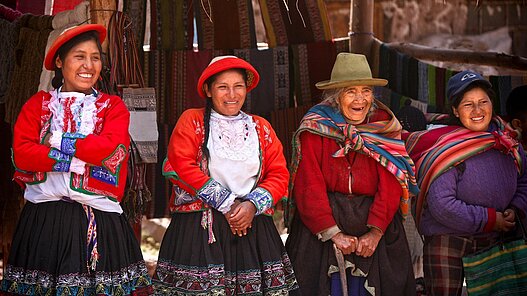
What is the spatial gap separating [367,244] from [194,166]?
3.70 ft

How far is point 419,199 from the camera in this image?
5.15 meters

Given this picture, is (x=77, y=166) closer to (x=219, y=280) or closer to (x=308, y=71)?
(x=219, y=280)

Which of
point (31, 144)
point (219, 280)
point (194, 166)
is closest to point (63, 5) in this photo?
point (31, 144)

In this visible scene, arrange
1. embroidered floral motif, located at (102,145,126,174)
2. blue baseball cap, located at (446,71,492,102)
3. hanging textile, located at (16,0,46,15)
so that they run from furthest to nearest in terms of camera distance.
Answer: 1. hanging textile, located at (16,0,46,15)
2. blue baseball cap, located at (446,71,492,102)
3. embroidered floral motif, located at (102,145,126,174)

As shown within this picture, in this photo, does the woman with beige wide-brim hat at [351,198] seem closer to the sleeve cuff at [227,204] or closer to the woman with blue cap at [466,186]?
the woman with blue cap at [466,186]

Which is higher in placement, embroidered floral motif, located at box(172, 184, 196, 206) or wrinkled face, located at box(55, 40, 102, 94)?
wrinkled face, located at box(55, 40, 102, 94)

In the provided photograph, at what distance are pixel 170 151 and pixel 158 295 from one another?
0.82m

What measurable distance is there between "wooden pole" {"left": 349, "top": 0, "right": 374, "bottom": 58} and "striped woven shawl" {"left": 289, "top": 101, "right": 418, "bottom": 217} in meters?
1.49

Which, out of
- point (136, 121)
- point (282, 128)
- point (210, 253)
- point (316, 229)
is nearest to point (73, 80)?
point (136, 121)

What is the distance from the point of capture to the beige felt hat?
4.90 meters

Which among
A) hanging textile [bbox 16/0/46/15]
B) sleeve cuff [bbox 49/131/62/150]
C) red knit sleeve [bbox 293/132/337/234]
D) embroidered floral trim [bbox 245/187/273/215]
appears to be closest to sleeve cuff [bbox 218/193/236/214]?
embroidered floral trim [bbox 245/187/273/215]

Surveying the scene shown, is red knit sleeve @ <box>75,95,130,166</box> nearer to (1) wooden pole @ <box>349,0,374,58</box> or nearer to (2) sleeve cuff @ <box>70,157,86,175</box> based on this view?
(2) sleeve cuff @ <box>70,157,86,175</box>

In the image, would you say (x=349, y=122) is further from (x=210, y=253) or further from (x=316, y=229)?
(x=210, y=253)

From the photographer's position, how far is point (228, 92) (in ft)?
15.4
